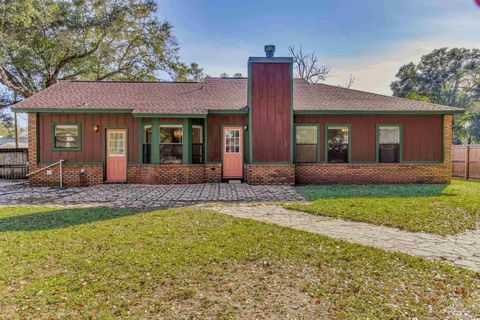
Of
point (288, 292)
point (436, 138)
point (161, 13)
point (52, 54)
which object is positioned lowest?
point (288, 292)

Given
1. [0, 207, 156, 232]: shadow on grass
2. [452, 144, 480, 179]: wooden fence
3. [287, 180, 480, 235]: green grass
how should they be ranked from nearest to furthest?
[0, 207, 156, 232]: shadow on grass, [287, 180, 480, 235]: green grass, [452, 144, 480, 179]: wooden fence

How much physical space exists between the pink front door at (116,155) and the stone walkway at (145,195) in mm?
651

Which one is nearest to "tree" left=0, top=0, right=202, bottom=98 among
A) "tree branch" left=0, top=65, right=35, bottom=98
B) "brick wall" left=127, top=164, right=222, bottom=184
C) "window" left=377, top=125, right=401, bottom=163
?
"tree branch" left=0, top=65, right=35, bottom=98

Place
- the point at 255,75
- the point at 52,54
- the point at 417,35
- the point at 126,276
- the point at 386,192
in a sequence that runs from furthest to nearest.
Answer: the point at 52,54, the point at 417,35, the point at 255,75, the point at 386,192, the point at 126,276

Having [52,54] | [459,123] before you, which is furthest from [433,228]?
[459,123]

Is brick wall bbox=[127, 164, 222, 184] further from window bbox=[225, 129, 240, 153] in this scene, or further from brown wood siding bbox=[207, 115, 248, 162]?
window bbox=[225, 129, 240, 153]

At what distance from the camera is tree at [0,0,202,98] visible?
55.2 feet

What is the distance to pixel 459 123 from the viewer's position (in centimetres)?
2925

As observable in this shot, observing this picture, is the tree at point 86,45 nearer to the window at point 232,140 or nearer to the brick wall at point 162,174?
the brick wall at point 162,174

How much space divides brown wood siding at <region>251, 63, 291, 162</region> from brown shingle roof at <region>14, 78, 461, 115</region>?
0.60 meters

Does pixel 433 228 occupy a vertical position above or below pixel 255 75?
below

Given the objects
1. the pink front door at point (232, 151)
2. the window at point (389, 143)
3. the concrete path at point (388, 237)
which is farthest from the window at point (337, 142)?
the concrete path at point (388, 237)

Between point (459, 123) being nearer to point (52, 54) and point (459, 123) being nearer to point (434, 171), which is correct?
point (434, 171)

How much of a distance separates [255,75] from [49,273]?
9.43m
